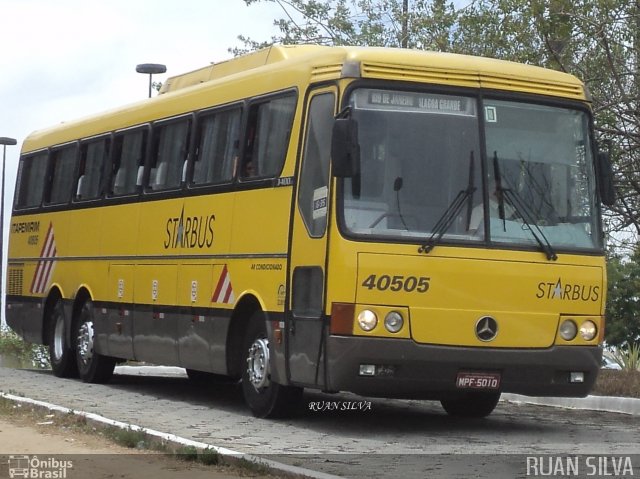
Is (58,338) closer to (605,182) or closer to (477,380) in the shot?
(477,380)

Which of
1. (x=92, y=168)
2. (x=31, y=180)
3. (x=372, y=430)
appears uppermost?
(x=31, y=180)

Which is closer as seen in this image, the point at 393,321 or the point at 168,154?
the point at 393,321

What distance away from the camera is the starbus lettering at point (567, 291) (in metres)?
13.9

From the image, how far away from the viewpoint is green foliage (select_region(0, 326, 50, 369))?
105ft

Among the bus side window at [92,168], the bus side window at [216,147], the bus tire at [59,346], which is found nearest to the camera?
the bus side window at [216,147]

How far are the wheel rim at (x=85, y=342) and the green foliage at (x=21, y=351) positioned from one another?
10.3m

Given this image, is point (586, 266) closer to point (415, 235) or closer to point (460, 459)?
point (415, 235)

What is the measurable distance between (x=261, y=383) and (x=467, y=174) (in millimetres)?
2909

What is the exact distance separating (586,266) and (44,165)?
1100 centimetres

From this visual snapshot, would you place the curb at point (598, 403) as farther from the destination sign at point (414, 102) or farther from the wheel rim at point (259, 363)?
the destination sign at point (414, 102)

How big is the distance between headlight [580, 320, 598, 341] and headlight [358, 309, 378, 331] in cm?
208

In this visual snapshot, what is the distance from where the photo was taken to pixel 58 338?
21.5 m

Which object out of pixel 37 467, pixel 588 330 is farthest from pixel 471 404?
pixel 37 467

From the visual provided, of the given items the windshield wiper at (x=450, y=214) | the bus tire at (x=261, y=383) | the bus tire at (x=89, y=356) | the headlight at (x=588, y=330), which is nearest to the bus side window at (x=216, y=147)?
the bus tire at (x=261, y=383)
